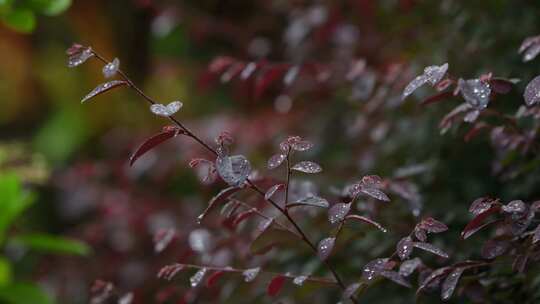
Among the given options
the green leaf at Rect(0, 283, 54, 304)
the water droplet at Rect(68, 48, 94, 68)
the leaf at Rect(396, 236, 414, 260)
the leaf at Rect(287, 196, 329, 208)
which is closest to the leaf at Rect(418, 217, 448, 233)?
the leaf at Rect(396, 236, 414, 260)

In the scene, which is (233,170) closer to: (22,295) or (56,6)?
(56,6)

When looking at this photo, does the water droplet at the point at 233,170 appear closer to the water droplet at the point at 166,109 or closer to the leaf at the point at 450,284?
the water droplet at the point at 166,109

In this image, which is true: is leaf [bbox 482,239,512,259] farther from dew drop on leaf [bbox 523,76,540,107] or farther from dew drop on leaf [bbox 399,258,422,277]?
dew drop on leaf [bbox 523,76,540,107]

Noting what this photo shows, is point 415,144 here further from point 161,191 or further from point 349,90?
point 161,191

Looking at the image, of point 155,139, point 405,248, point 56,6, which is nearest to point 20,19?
point 56,6

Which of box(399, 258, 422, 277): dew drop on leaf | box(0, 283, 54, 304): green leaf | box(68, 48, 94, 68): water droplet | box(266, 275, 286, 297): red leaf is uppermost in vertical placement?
box(0, 283, 54, 304): green leaf

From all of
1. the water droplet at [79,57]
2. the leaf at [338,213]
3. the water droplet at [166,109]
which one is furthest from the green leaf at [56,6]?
the leaf at [338,213]

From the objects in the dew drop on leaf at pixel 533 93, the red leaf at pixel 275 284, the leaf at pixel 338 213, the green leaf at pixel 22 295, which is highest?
the green leaf at pixel 22 295
